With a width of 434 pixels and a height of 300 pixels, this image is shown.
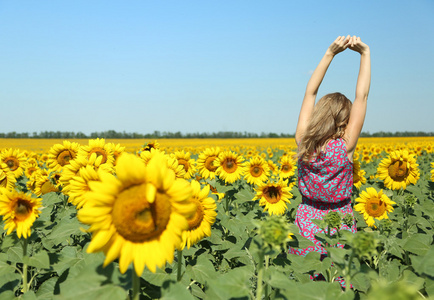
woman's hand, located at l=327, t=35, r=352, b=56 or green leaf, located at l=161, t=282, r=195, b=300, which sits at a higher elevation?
woman's hand, located at l=327, t=35, r=352, b=56

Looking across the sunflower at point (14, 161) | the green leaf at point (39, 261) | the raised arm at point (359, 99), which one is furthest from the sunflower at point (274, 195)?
the sunflower at point (14, 161)

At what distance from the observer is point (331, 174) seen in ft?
11.4

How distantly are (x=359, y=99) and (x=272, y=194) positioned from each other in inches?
73.5

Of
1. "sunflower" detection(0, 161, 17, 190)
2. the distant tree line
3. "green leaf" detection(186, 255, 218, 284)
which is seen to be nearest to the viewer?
"green leaf" detection(186, 255, 218, 284)

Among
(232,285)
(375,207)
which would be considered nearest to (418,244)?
(232,285)

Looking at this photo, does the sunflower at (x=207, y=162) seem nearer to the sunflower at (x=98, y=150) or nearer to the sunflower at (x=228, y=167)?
the sunflower at (x=228, y=167)

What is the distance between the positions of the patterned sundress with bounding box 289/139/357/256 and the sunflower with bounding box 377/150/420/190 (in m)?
2.28

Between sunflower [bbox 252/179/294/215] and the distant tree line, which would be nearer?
sunflower [bbox 252/179/294/215]

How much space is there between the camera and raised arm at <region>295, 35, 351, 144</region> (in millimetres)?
3660

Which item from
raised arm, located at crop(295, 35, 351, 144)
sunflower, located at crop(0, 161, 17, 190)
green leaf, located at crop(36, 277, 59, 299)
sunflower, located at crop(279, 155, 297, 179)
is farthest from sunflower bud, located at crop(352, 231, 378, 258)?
sunflower, located at crop(279, 155, 297, 179)

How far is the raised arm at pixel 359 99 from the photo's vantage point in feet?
11.4

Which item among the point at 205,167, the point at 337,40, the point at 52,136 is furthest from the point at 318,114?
the point at 52,136

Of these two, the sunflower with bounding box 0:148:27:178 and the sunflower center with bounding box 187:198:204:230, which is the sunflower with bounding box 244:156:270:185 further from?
the sunflower with bounding box 0:148:27:178

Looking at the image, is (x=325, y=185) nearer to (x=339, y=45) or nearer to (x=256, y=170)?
(x=339, y=45)
